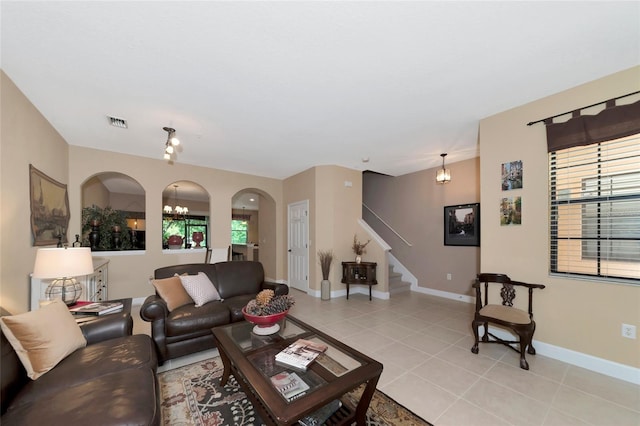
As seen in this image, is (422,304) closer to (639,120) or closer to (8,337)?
(639,120)

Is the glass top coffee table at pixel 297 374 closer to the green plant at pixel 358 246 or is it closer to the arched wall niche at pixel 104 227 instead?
A: the green plant at pixel 358 246

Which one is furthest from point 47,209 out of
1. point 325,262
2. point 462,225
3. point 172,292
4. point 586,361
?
point 462,225

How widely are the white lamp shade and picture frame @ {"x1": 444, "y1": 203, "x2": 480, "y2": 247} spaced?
220 inches

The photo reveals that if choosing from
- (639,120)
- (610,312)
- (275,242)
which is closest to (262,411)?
(610,312)

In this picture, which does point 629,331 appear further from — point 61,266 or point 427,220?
point 61,266

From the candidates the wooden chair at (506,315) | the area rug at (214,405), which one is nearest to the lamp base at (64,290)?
the area rug at (214,405)

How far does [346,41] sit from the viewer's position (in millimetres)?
1843

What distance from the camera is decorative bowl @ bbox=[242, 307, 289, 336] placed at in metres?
2.00

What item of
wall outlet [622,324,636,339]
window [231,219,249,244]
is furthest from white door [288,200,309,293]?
window [231,219,249,244]

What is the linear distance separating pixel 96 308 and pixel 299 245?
3708mm

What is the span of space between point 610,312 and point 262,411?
315 centimetres

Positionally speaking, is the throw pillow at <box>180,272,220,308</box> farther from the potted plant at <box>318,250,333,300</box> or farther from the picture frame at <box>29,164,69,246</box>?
the potted plant at <box>318,250,333,300</box>

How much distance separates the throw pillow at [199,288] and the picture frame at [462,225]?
444 centimetres

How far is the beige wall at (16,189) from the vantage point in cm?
212
